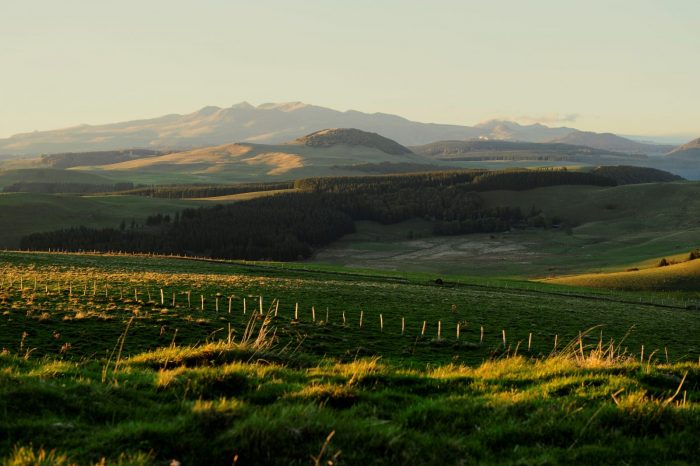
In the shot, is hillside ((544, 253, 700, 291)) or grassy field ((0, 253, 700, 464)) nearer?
grassy field ((0, 253, 700, 464))

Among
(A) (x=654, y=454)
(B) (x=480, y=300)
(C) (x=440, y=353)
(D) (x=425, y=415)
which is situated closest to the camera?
(A) (x=654, y=454)

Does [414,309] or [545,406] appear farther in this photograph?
[414,309]

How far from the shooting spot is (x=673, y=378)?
12.3 meters

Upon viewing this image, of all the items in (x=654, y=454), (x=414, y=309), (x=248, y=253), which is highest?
(x=654, y=454)

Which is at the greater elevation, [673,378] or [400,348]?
[673,378]

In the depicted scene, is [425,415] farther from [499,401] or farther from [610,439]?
[610,439]

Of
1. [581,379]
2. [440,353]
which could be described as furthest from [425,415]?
[440,353]

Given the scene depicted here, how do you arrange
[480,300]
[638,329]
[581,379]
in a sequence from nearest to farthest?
[581,379] → [638,329] → [480,300]

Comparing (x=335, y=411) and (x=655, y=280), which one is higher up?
(x=335, y=411)

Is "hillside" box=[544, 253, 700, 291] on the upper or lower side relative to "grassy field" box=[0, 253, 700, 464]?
lower

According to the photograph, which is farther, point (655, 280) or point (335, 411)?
point (655, 280)

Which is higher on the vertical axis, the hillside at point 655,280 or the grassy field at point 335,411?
the grassy field at point 335,411

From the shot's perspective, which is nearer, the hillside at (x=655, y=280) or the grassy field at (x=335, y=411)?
the grassy field at (x=335, y=411)

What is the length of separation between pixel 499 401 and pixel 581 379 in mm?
2347
